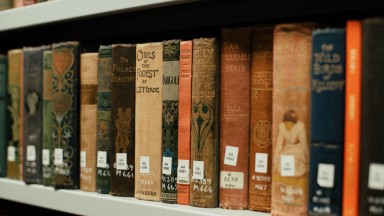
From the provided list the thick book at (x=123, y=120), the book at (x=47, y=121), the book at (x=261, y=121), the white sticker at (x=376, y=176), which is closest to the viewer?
the white sticker at (x=376, y=176)

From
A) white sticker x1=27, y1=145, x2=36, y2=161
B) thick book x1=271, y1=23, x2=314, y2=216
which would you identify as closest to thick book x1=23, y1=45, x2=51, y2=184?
white sticker x1=27, y1=145, x2=36, y2=161

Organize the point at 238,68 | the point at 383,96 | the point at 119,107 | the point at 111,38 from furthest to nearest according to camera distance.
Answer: the point at 111,38 < the point at 119,107 < the point at 238,68 < the point at 383,96

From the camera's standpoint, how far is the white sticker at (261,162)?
0.71m

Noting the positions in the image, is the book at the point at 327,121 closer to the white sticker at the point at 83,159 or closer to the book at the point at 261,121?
the book at the point at 261,121

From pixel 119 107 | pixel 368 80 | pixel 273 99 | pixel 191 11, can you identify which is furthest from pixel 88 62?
pixel 368 80

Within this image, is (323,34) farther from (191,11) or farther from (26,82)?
(26,82)

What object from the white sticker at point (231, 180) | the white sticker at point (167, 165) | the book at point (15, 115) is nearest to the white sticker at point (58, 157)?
the book at point (15, 115)

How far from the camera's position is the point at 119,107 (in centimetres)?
85

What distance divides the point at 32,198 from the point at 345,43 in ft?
2.32

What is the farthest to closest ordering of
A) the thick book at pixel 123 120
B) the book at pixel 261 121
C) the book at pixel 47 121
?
1. the book at pixel 47 121
2. the thick book at pixel 123 120
3. the book at pixel 261 121

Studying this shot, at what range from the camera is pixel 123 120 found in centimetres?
84

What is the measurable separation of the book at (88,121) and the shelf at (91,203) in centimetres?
3

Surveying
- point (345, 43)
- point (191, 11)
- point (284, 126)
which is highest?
point (191, 11)

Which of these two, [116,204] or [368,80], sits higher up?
[368,80]
